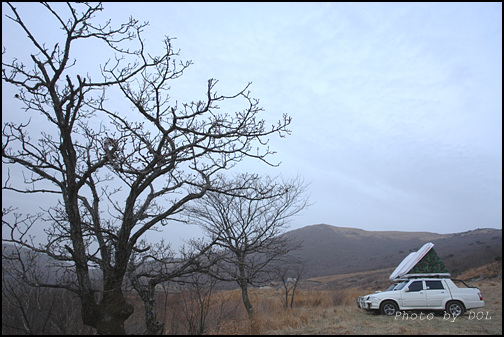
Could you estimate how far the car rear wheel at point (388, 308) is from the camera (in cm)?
1534

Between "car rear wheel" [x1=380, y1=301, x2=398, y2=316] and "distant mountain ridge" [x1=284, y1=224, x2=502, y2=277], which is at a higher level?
"distant mountain ridge" [x1=284, y1=224, x2=502, y2=277]

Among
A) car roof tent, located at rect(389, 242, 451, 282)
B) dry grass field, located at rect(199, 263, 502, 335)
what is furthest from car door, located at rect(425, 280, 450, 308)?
car roof tent, located at rect(389, 242, 451, 282)

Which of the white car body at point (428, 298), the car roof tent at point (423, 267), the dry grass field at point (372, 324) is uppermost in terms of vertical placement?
the car roof tent at point (423, 267)

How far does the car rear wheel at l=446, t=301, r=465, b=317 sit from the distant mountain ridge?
26.7 m

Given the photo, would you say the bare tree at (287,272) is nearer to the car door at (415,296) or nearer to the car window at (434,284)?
the car door at (415,296)

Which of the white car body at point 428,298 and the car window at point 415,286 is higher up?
the car window at point 415,286

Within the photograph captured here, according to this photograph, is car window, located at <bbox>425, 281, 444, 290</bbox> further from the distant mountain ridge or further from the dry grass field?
the distant mountain ridge

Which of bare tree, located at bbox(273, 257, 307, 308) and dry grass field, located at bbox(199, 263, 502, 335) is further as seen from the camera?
bare tree, located at bbox(273, 257, 307, 308)

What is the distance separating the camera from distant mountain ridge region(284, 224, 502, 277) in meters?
56.6

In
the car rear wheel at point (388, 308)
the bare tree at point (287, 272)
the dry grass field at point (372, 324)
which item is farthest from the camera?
the car rear wheel at point (388, 308)

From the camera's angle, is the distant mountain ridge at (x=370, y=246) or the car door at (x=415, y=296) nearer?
the car door at (x=415, y=296)

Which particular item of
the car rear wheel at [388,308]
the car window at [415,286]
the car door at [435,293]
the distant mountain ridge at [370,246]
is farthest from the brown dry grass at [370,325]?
the distant mountain ridge at [370,246]

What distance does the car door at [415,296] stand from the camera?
15.1 meters

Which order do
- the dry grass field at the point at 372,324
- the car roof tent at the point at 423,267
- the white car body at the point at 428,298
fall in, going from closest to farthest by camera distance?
the dry grass field at the point at 372,324
the white car body at the point at 428,298
the car roof tent at the point at 423,267
